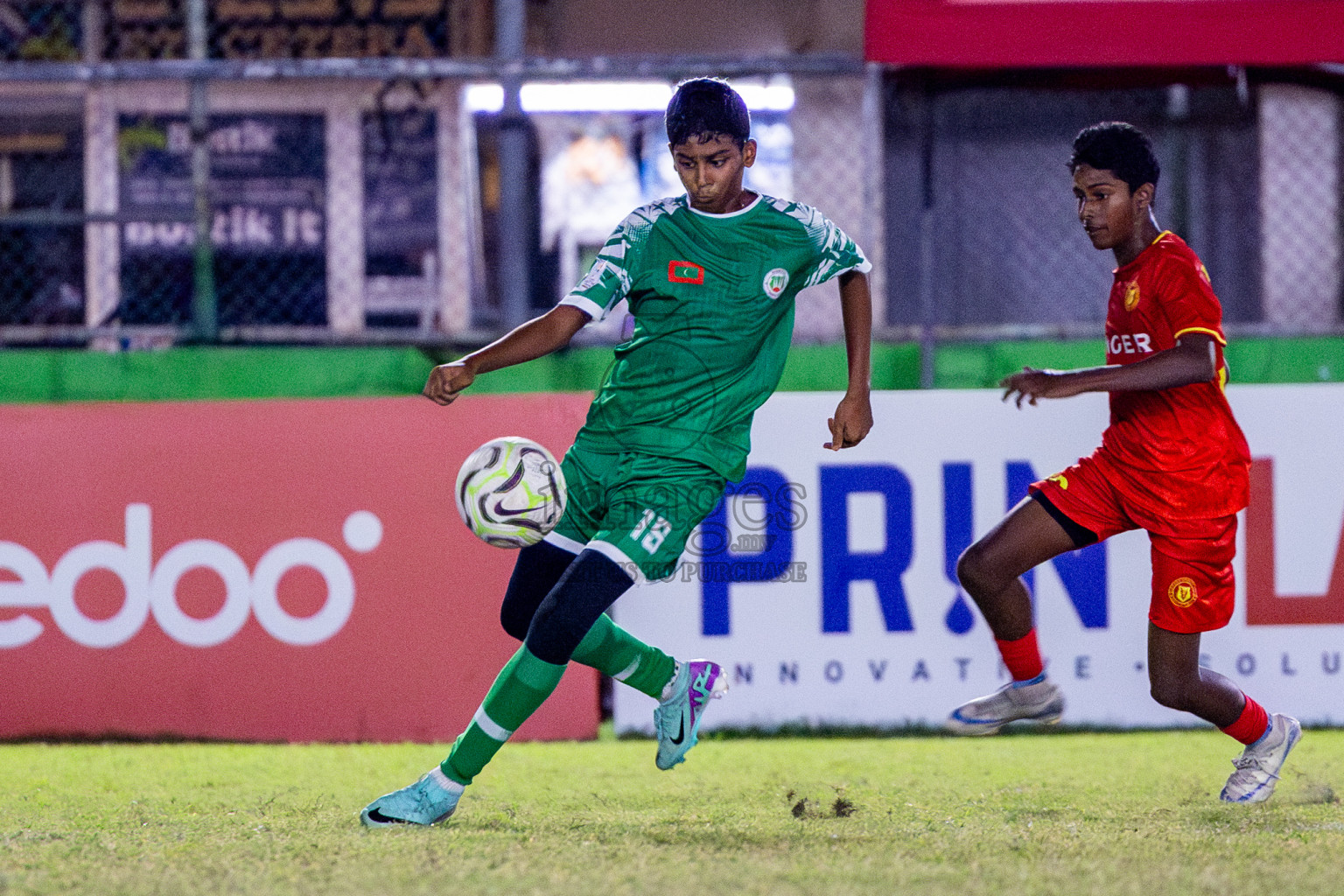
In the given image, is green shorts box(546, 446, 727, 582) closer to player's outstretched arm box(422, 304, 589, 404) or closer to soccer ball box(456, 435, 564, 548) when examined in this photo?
soccer ball box(456, 435, 564, 548)

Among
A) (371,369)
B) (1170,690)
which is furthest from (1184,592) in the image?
(371,369)

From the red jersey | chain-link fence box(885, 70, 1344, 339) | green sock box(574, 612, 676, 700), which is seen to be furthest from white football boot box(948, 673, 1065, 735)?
chain-link fence box(885, 70, 1344, 339)

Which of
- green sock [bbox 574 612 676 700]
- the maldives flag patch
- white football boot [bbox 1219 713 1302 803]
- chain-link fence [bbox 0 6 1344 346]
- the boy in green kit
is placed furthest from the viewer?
chain-link fence [bbox 0 6 1344 346]

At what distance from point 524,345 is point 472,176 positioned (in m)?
5.07

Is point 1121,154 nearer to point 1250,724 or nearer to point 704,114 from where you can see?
point 704,114

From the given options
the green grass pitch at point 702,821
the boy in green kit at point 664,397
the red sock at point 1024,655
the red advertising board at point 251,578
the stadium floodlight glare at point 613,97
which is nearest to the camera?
the green grass pitch at point 702,821

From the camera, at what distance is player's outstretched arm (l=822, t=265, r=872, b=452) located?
4.09 m

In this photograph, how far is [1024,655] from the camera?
4.61m

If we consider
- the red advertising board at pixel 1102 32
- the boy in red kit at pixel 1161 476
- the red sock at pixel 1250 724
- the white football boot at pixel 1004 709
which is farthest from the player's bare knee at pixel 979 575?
the red advertising board at pixel 1102 32

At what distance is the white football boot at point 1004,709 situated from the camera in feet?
14.9

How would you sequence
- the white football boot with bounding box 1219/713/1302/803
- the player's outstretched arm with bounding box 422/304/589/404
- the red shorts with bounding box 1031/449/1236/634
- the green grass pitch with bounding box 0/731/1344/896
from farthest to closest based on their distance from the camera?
the white football boot with bounding box 1219/713/1302/803
the red shorts with bounding box 1031/449/1236/634
the player's outstretched arm with bounding box 422/304/589/404
the green grass pitch with bounding box 0/731/1344/896

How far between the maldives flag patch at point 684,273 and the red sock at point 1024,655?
5.02 ft

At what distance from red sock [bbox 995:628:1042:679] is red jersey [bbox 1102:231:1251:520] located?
0.58 metres

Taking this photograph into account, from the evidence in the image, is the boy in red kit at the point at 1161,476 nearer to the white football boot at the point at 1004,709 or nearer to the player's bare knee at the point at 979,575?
the player's bare knee at the point at 979,575
